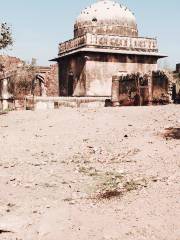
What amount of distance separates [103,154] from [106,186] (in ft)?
8.50

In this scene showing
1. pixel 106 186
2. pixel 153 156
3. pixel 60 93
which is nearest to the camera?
pixel 106 186

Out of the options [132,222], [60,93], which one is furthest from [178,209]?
[60,93]

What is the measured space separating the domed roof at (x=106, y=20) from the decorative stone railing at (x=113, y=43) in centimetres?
82

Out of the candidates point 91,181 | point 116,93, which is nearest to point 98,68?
point 116,93

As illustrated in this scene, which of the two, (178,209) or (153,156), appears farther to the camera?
(153,156)

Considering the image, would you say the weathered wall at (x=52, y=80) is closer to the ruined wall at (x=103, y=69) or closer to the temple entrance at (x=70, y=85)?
the temple entrance at (x=70, y=85)

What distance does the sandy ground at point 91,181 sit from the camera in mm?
6113

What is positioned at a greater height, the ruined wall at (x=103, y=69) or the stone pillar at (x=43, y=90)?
the ruined wall at (x=103, y=69)

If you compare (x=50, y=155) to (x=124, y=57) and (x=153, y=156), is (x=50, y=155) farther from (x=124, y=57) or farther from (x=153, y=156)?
(x=124, y=57)

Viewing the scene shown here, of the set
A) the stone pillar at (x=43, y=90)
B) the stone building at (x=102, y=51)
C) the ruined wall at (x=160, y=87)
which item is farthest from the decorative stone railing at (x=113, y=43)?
the ruined wall at (x=160, y=87)

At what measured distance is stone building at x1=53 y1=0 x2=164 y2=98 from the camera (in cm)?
2542

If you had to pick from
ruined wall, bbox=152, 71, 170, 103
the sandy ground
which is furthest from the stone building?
the sandy ground

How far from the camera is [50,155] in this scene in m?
10.5

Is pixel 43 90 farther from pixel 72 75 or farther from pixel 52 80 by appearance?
pixel 72 75
